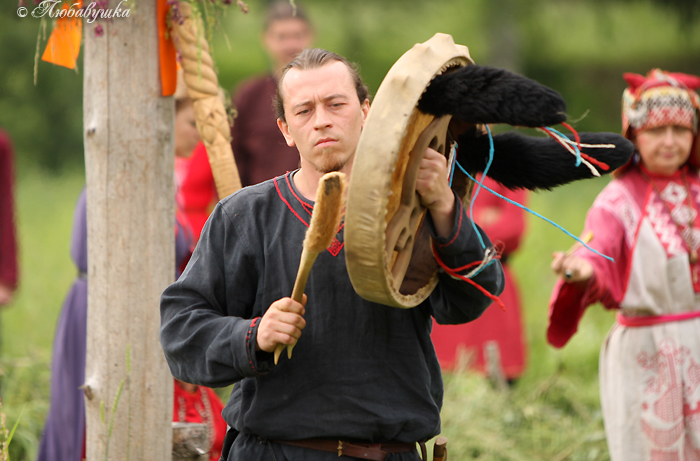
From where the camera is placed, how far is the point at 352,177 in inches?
67.9

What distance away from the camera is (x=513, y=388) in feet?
17.8

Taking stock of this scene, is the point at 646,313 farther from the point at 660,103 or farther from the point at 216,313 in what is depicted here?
the point at 216,313

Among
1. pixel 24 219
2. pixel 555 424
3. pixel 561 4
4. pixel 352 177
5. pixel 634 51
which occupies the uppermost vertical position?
pixel 561 4

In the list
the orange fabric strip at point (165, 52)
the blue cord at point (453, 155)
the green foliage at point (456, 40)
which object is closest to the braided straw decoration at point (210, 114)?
the orange fabric strip at point (165, 52)

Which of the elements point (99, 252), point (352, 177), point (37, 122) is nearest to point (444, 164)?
point (352, 177)

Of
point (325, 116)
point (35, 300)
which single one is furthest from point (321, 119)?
point (35, 300)

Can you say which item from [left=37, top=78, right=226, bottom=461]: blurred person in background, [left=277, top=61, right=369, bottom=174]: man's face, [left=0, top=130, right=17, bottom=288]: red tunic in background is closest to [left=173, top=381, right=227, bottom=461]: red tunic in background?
[left=37, top=78, right=226, bottom=461]: blurred person in background

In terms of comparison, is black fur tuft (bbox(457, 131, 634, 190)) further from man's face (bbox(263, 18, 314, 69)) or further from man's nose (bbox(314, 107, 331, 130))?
man's face (bbox(263, 18, 314, 69))

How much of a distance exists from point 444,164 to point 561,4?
2107cm

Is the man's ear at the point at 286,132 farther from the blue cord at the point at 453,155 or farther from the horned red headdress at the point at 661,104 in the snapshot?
the horned red headdress at the point at 661,104

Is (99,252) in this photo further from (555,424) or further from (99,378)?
(555,424)

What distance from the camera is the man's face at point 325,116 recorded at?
200 cm

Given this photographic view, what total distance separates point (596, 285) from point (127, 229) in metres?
1.99

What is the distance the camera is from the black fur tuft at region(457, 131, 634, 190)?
7.06 feet
